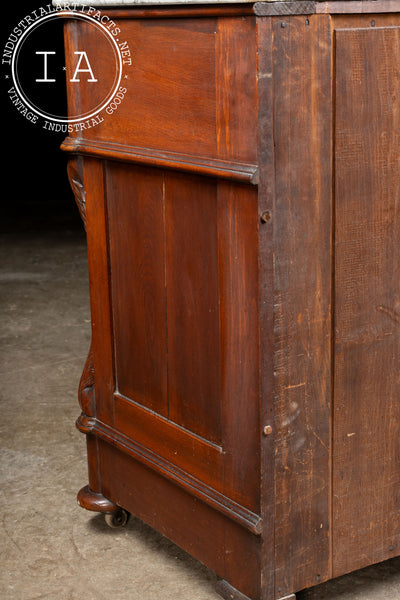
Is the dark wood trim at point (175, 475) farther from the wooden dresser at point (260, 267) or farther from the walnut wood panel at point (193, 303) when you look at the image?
the walnut wood panel at point (193, 303)

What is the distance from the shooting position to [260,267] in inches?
76.3

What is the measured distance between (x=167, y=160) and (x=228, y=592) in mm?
1035

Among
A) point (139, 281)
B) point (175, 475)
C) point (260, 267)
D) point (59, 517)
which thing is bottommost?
point (59, 517)

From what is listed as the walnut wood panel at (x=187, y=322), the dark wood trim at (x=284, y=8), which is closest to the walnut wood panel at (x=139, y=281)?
the walnut wood panel at (x=187, y=322)

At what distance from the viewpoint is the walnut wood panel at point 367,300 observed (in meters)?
1.97

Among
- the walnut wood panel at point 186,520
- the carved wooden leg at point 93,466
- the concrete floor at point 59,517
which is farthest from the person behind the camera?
the carved wooden leg at point 93,466

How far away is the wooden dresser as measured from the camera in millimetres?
1914

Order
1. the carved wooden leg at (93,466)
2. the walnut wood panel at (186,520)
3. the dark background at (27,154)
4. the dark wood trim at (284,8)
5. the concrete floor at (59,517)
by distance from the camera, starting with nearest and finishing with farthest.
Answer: the dark wood trim at (284,8), the walnut wood panel at (186,520), the concrete floor at (59,517), the carved wooden leg at (93,466), the dark background at (27,154)

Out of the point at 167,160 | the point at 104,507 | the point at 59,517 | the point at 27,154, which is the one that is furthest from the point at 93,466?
the point at 27,154

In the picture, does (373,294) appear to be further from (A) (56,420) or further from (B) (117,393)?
(A) (56,420)

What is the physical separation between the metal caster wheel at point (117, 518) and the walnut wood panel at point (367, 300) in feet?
2.49

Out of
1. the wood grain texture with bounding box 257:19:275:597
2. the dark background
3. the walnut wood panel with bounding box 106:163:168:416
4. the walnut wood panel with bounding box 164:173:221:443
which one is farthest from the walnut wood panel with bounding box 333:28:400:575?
the dark background
